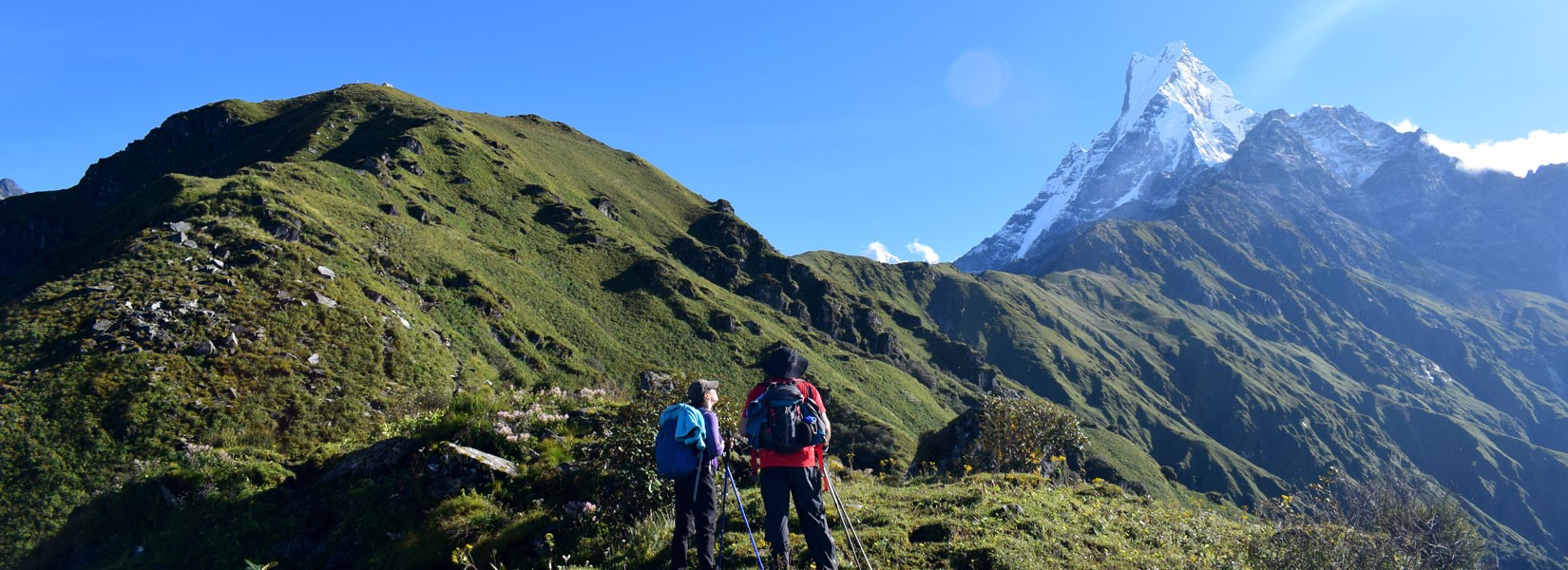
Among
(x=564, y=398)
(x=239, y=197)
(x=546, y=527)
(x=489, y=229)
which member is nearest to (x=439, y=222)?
(x=489, y=229)

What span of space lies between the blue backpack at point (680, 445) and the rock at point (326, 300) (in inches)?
1607

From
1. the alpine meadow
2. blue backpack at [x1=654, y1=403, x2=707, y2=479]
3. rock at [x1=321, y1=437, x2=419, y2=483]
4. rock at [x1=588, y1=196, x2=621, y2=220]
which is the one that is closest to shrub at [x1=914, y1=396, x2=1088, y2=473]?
the alpine meadow

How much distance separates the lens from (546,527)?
10.1 meters

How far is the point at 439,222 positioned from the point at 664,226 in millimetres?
56161

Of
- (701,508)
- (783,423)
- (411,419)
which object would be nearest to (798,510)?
(783,423)

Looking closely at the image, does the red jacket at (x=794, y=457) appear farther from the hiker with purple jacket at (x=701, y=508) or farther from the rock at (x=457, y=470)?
the rock at (x=457, y=470)

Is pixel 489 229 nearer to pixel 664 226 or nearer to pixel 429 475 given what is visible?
pixel 664 226

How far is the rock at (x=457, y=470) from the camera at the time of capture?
1091 centimetres

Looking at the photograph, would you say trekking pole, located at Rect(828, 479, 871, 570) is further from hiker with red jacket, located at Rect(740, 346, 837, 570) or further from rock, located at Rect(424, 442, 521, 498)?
rock, located at Rect(424, 442, 521, 498)

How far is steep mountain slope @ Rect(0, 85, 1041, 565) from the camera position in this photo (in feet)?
92.2

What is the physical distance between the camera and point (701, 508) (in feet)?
29.0

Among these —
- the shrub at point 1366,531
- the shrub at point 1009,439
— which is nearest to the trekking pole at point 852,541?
the shrub at point 1366,531

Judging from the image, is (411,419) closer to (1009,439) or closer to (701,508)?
(701,508)

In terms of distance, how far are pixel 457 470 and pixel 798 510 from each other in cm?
620
